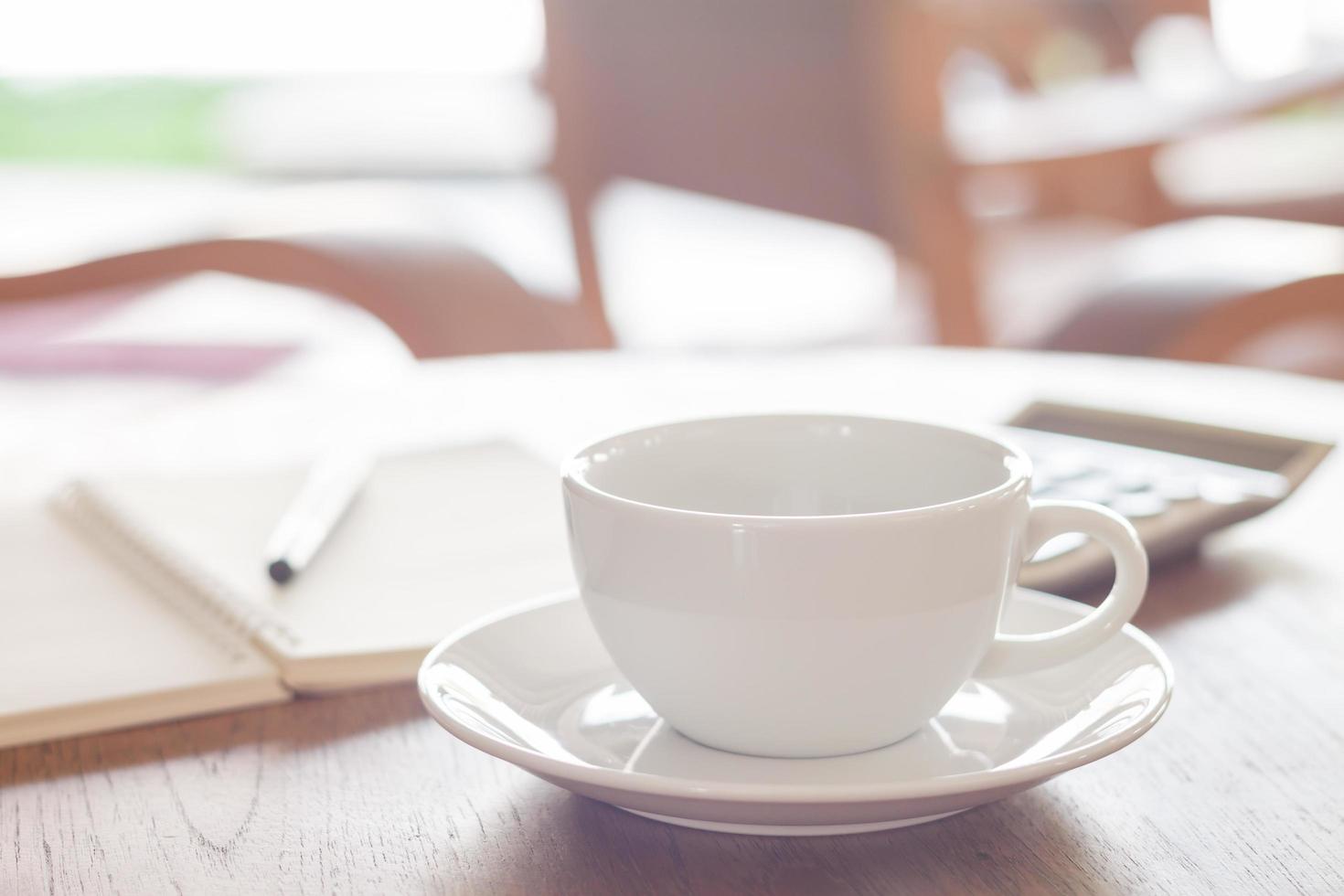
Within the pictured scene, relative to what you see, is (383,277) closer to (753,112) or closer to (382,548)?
(382,548)

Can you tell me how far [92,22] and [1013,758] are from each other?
536 centimetres

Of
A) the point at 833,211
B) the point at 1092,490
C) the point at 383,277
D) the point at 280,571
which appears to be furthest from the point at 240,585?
the point at 833,211

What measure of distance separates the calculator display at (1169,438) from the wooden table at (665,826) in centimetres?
5

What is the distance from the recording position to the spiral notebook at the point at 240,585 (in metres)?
0.34

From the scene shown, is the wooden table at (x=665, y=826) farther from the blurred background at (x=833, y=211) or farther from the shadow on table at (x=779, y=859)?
the blurred background at (x=833, y=211)

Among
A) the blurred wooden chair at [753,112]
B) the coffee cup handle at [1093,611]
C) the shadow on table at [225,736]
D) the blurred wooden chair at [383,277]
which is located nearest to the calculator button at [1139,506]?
the coffee cup handle at [1093,611]

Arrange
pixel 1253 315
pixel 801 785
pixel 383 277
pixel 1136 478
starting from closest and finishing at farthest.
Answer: pixel 801 785
pixel 1136 478
pixel 1253 315
pixel 383 277

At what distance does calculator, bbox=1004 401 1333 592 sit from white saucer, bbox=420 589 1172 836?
48mm

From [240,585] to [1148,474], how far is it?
318mm

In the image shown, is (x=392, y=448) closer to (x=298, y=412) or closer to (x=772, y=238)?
(x=298, y=412)

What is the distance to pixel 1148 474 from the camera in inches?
17.9

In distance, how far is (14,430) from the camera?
1859mm

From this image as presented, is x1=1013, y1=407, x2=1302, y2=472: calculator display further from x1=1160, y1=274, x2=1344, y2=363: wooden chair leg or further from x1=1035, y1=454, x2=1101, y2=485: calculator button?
x1=1160, y1=274, x2=1344, y2=363: wooden chair leg

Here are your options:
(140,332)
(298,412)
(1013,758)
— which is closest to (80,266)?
(298,412)
